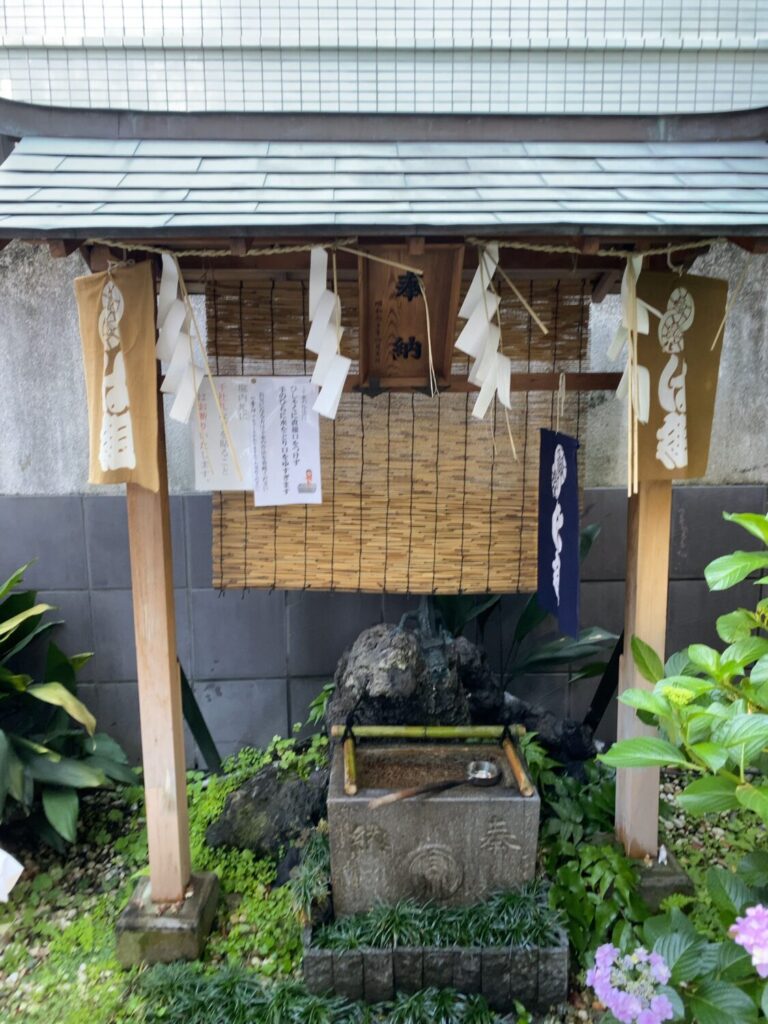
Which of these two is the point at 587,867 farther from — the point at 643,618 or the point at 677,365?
the point at 677,365

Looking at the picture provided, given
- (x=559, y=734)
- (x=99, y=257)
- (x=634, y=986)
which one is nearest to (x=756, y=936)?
(x=634, y=986)

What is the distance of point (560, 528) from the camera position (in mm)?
2963

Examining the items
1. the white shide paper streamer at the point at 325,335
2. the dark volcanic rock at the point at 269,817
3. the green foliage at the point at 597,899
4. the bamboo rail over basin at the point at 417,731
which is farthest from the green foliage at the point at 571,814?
the white shide paper streamer at the point at 325,335

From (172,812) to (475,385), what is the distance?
2.42 meters

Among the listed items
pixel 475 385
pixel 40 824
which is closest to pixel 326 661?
pixel 40 824

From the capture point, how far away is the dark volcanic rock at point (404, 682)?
10.4 ft

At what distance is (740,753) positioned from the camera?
6.59 feet

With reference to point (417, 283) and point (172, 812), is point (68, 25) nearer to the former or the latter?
point (417, 283)

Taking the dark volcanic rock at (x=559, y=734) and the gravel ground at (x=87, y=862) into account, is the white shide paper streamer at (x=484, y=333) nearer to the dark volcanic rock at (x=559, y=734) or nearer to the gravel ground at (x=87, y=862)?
the dark volcanic rock at (x=559, y=734)

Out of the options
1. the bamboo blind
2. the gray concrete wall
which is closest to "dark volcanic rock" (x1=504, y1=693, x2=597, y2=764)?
the gray concrete wall

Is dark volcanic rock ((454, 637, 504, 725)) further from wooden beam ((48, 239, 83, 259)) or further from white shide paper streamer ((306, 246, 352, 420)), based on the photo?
wooden beam ((48, 239, 83, 259))

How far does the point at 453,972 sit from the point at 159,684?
5.69ft

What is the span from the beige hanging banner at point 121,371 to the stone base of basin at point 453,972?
2.11 metres

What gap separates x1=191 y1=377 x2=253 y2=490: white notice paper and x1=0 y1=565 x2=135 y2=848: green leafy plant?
1507 millimetres
